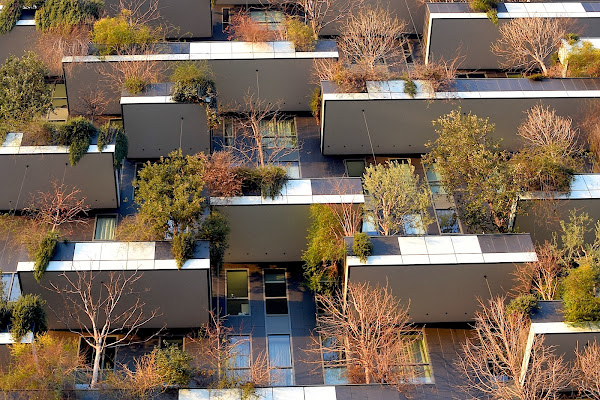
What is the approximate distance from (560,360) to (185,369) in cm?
1341

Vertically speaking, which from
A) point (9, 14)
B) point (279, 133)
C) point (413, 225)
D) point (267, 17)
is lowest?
point (413, 225)

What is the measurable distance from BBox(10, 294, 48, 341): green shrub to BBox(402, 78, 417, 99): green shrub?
1790 cm

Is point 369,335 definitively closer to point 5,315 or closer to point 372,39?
point 5,315

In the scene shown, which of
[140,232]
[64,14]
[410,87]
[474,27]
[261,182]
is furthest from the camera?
[474,27]

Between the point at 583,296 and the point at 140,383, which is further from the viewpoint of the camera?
the point at 583,296

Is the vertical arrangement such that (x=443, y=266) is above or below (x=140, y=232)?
below

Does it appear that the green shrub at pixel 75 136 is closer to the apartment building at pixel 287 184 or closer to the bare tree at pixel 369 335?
the apartment building at pixel 287 184

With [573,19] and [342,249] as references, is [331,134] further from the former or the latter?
[573,19]

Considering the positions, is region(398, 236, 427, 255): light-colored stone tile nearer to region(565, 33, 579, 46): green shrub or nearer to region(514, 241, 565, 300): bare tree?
region(514, 241, 565, 300): bare tree

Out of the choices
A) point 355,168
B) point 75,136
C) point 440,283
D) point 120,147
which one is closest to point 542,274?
point 440,283

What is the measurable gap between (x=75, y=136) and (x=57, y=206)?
122 inches

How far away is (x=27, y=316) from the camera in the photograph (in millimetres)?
48031

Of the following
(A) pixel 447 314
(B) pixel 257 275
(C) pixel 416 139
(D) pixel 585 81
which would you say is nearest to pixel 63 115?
(B) pixel 257 275

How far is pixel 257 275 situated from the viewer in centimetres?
5409
